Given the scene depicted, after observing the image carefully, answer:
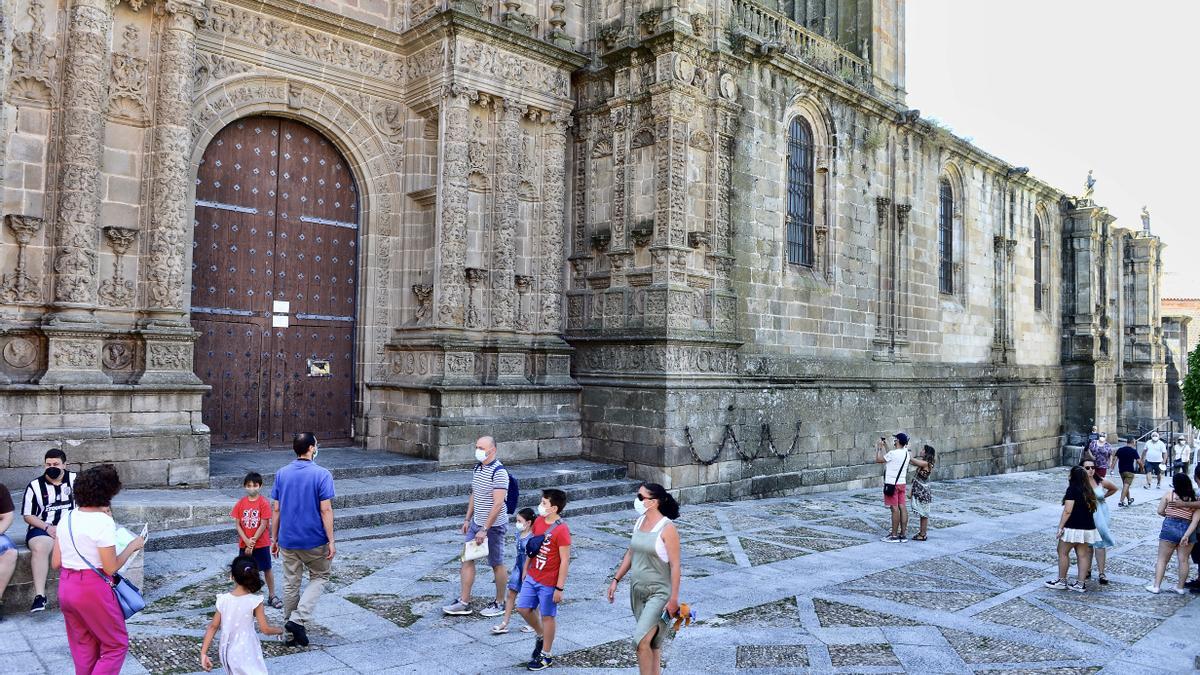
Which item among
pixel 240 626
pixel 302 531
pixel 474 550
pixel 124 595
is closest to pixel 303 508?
pixel 302 531

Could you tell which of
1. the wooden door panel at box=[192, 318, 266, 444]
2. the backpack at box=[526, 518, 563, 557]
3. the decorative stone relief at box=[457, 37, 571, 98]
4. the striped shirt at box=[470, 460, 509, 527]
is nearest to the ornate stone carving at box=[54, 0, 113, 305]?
the wooden door panel at box=[192, 318, 266, 444]

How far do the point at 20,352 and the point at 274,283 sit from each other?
376cm

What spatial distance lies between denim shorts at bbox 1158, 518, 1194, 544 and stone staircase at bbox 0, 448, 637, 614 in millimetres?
6748

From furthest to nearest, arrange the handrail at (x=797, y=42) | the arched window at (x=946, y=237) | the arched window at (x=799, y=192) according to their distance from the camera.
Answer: the arched window at (x=946, y=237) → the arched window at (x=799, y=192) → the handrail at (x=797, y=42)

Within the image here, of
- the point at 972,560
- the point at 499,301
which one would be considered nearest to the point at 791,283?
the point at 499,301

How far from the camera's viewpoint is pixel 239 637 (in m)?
4.69

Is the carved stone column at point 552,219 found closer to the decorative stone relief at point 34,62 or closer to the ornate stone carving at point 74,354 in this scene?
the ornate stone carving at point 74,354

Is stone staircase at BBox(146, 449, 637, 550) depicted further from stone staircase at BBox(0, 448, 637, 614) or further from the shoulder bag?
the shoulder bag

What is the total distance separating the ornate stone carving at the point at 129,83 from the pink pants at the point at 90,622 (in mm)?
7556

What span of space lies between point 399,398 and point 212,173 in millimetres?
4328

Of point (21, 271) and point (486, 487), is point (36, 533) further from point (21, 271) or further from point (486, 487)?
point (21, 271)

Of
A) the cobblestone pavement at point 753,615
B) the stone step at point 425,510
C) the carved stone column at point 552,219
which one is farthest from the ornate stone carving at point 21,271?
the carved stone column at point 552,219

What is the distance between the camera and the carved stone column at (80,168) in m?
9.83

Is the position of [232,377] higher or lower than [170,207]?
lower
